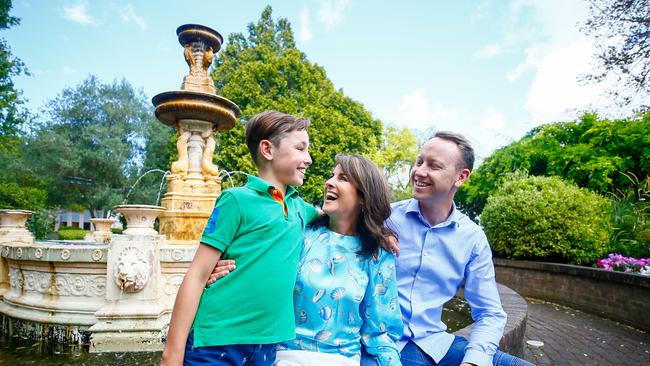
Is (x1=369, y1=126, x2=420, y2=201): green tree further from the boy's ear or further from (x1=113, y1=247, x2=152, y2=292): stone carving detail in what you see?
the boy's ear

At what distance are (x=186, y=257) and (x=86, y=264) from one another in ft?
4.21

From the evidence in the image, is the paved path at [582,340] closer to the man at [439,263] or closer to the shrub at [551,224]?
the shrub at [551,224]

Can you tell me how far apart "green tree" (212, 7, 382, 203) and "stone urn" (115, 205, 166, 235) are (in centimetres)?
1718

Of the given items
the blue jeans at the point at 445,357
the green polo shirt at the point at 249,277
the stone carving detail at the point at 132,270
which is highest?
the green polo shirt at the point at 249,277

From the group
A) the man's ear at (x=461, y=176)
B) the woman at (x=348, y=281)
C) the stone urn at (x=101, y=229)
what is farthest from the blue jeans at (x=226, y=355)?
the stone urn at (x=101, y=229)

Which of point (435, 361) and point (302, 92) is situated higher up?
point (302, 92)

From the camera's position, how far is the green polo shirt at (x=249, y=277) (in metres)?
1.72

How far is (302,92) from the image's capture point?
25812mm

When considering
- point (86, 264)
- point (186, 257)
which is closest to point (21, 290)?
point (86, 264)

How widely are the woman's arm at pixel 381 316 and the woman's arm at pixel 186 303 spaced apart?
0.82 meters

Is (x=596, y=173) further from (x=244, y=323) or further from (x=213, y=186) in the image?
(x=244, y=323)

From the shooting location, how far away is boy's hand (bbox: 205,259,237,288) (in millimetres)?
1721

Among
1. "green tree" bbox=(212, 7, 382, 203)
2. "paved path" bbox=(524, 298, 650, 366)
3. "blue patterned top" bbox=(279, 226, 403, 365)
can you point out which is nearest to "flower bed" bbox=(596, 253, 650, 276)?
"paved path" bbox=(524, 298, 650, 366)

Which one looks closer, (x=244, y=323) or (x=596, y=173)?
(x=244, y=323)
